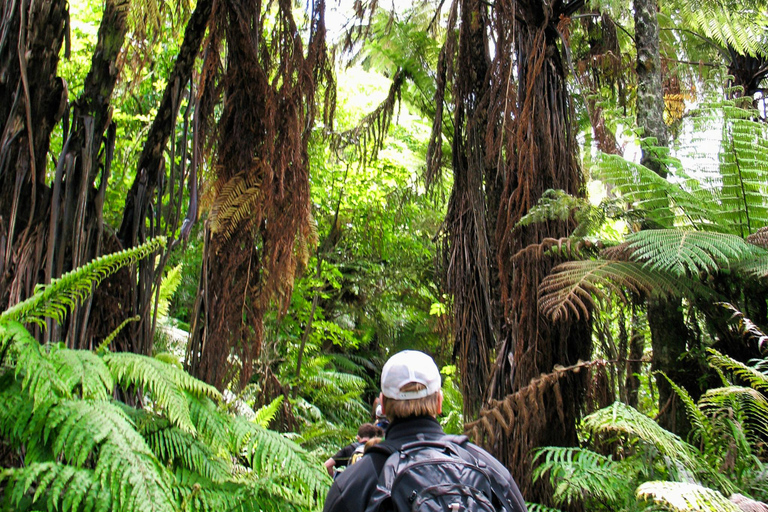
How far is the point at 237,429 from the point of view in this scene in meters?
1.64

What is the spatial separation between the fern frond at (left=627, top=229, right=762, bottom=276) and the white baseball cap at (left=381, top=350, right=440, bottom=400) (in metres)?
1.04

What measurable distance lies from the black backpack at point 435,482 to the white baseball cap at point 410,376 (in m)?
0.16

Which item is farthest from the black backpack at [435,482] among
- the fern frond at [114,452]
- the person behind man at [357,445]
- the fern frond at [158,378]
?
the person behind man at [357,445]

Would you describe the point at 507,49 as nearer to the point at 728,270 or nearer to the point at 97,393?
the point at 728,270

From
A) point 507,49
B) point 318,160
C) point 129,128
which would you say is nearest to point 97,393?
point 507,49

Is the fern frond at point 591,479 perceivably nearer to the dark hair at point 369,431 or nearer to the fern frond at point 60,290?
the dark hair at point 369,431

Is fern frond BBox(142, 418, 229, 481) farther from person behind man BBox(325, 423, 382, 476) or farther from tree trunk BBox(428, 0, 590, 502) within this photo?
person behind man BBox(325, 423, 382, 476)

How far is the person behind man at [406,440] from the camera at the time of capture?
1.27 meters

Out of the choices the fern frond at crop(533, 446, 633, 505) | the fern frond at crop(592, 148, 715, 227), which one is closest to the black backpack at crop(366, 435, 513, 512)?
the fern frond at crop(533, 446, 633, 505)

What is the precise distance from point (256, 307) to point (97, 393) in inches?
49.8

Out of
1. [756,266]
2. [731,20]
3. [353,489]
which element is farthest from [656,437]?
[731,20]

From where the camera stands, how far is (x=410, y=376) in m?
1.44

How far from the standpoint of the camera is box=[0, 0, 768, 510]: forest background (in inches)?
58.1

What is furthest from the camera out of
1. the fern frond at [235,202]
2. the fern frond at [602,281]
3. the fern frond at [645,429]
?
the fern frond at [235,202]
